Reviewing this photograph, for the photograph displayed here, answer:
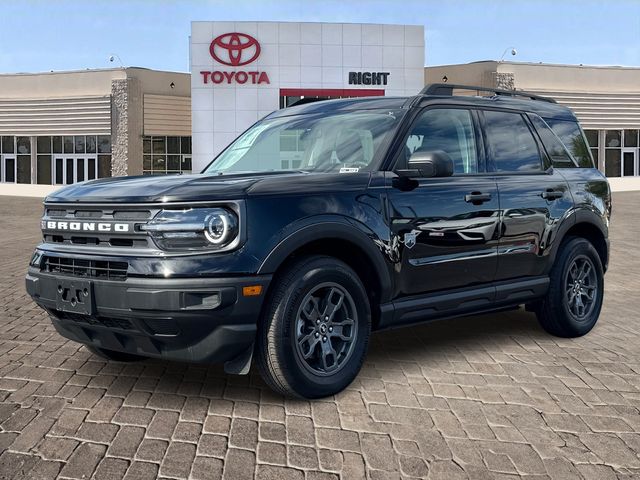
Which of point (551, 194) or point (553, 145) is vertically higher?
point (553, 145)

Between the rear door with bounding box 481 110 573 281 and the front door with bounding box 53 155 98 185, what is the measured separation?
131 ft

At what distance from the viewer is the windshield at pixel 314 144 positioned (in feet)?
15.5

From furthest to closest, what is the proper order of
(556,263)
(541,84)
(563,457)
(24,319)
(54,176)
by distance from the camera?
(54,176), (541,84), (24,319), (556,263), (563,457)

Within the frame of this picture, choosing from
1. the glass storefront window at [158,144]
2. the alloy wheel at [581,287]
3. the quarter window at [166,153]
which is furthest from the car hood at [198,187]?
the glass storefront window at [158,144]

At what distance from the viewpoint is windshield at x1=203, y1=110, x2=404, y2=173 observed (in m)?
4.71

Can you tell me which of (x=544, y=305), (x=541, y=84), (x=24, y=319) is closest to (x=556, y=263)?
(x=544, y=305)

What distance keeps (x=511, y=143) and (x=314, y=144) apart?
1.70 m

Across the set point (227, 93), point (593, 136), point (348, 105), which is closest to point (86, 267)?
point (348, 105)

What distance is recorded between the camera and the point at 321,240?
4.17 m

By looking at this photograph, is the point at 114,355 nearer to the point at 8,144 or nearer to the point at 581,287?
the point at 581,287

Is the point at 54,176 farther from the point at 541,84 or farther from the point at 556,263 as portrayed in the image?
the point at 556,263

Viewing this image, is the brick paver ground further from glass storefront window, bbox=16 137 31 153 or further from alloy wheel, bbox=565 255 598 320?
glass storefront window, bbox=16 137 31 153

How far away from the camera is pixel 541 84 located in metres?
40.5

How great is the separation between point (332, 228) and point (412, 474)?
1520mm
